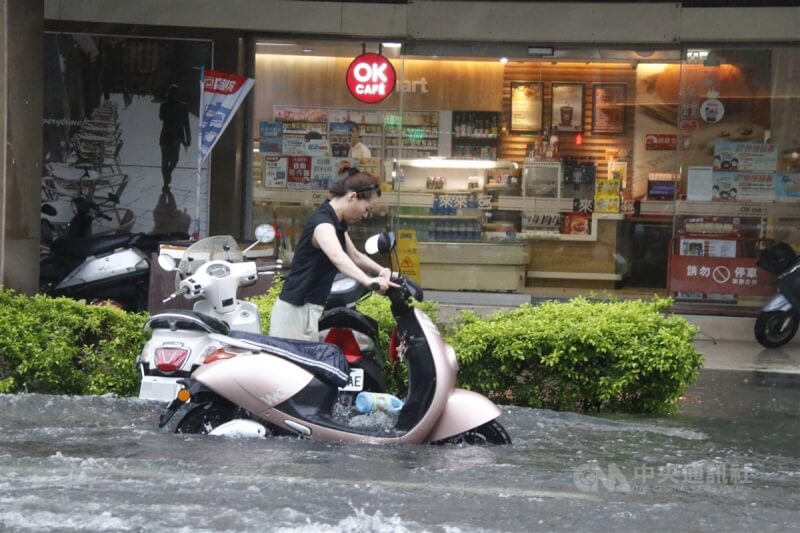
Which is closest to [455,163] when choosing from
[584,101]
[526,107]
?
[526,107]

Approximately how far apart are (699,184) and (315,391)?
8372mm

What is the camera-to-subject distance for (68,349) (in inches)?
311

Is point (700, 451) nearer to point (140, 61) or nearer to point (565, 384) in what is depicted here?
point (565, 384)

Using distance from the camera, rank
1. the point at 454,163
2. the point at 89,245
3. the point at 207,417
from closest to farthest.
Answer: the point at 207,417, the point at 89,245, the point at 454,163

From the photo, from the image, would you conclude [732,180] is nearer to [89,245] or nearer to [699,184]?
[699,184]

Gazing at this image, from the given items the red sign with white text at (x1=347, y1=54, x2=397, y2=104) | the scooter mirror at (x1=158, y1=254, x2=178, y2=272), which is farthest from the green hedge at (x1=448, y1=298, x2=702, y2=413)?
the red sign with white text at (x1=347, y1=54, x2=397, y2=104)

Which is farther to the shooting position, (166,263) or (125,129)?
(125,129)

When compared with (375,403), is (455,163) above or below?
above

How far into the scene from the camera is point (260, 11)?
13.2 meters

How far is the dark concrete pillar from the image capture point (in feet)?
30.5

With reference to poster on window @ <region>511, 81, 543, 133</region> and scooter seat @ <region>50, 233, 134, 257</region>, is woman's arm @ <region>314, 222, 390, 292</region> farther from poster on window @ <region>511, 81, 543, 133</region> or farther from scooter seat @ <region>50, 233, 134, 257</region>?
poster on window @ <region>511, 81, 543, 133</region>

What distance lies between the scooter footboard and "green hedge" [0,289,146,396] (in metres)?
2.65

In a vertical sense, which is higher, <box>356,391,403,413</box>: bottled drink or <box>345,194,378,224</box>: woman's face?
<box>345,194,378,224</box>: woman's face

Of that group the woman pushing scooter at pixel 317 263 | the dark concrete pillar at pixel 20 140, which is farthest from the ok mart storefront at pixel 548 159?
the woman pushing scooter at pixel 317 263
